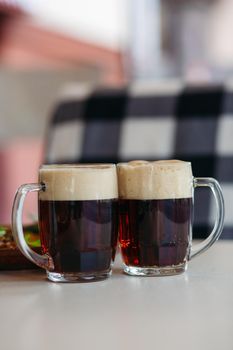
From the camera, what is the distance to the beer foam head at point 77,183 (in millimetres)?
692

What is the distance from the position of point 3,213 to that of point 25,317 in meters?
2.48

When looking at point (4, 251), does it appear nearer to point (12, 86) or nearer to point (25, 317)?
point (25, 317)

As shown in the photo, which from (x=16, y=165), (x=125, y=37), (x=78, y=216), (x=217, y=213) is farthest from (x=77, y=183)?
(x=125, y=37)

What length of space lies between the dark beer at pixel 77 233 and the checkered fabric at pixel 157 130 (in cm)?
76

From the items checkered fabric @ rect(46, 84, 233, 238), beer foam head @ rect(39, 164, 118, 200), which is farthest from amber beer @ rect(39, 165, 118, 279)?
checkered fabric @ rect(46, 84, 233, 238)

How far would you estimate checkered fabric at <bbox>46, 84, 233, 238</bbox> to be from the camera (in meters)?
1.46

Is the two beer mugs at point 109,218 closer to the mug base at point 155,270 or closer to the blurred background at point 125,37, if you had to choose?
the mug base at point 155,270

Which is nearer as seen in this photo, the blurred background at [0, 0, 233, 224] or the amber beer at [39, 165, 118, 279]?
the amber beer at [39, 165, 118, 279]

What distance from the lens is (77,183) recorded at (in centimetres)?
69

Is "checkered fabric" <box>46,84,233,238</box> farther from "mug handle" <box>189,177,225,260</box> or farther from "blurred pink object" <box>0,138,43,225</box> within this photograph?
"blurred pink object" <box>0,138,43,225</box>

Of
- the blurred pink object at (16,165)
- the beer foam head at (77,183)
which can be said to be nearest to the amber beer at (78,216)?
the beer foam head at (77,183)

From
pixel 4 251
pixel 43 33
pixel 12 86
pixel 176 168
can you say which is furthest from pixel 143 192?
pixel 43 33

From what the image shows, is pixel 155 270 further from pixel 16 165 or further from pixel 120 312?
pixel 16 165

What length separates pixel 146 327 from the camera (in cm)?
52
